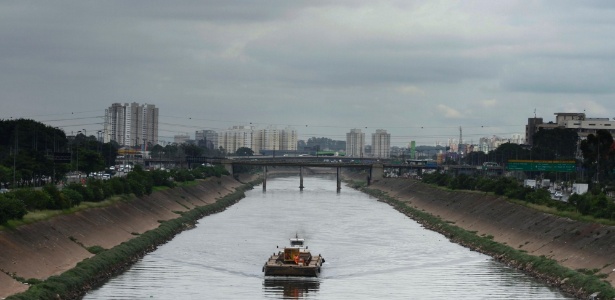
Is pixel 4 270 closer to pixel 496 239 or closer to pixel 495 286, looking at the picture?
pixel 495 286

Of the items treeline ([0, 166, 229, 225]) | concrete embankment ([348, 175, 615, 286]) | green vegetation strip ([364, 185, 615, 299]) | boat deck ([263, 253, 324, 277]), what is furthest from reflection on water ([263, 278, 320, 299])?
concrete embankment ([348, 175, 615, 286])

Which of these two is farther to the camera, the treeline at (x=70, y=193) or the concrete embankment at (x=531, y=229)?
the concrete embankment at (x=531, y=229)

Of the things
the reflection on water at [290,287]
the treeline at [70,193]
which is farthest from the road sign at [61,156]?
the reflection on water at [290,287]

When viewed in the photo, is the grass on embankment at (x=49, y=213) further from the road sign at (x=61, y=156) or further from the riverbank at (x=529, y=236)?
the riverbank at (x=529, y=236)

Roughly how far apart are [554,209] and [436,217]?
2897 cm

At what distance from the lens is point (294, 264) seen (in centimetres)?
6212

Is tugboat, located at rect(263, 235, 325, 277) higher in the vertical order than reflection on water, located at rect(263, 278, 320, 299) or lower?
higher

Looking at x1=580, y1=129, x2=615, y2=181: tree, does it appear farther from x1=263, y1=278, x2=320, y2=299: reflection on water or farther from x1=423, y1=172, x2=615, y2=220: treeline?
x1=263, y1=278, x2=320, y2=299: reflection on water

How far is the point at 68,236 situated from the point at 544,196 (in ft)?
142

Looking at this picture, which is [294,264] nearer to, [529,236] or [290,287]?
[290,287]

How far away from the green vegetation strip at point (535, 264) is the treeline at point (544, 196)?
19.6ft

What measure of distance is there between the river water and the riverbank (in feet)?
4.19

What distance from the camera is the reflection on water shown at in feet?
176

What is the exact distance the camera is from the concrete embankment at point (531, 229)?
196ft
